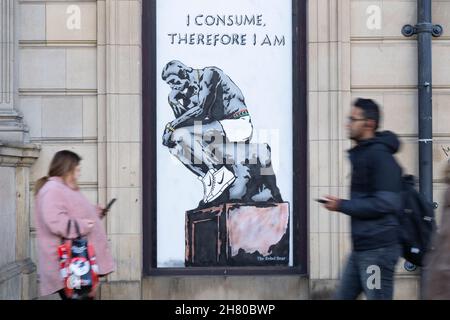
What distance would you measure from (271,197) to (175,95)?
5.50 feet

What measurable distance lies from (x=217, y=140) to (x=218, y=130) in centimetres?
12

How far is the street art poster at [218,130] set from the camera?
9.55 m

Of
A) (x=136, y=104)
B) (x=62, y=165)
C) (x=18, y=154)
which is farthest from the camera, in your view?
(x=136, y=104)

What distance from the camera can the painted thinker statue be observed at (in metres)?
9.55

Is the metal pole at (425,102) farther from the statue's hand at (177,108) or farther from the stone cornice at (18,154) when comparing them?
the stone cornice at (18,154)

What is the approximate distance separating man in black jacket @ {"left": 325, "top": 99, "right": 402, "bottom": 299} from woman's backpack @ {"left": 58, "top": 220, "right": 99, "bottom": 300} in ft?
6.94

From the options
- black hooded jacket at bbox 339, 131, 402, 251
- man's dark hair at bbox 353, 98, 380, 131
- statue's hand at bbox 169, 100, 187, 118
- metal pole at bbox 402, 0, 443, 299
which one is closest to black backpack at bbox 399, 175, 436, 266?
black hooded jacket at bbox 339, 131, 402, 251

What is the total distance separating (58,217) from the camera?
6344mm

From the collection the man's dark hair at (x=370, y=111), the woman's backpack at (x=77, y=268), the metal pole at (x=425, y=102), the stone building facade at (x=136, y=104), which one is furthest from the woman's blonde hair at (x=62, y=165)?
the metal pole at (x=425, y=102)

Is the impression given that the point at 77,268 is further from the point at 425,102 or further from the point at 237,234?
the point at 425,102

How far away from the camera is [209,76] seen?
31.4 ft

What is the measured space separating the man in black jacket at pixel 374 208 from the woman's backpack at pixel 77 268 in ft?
6.94

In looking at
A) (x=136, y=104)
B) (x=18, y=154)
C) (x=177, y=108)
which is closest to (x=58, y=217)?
(x=18, y=154)
